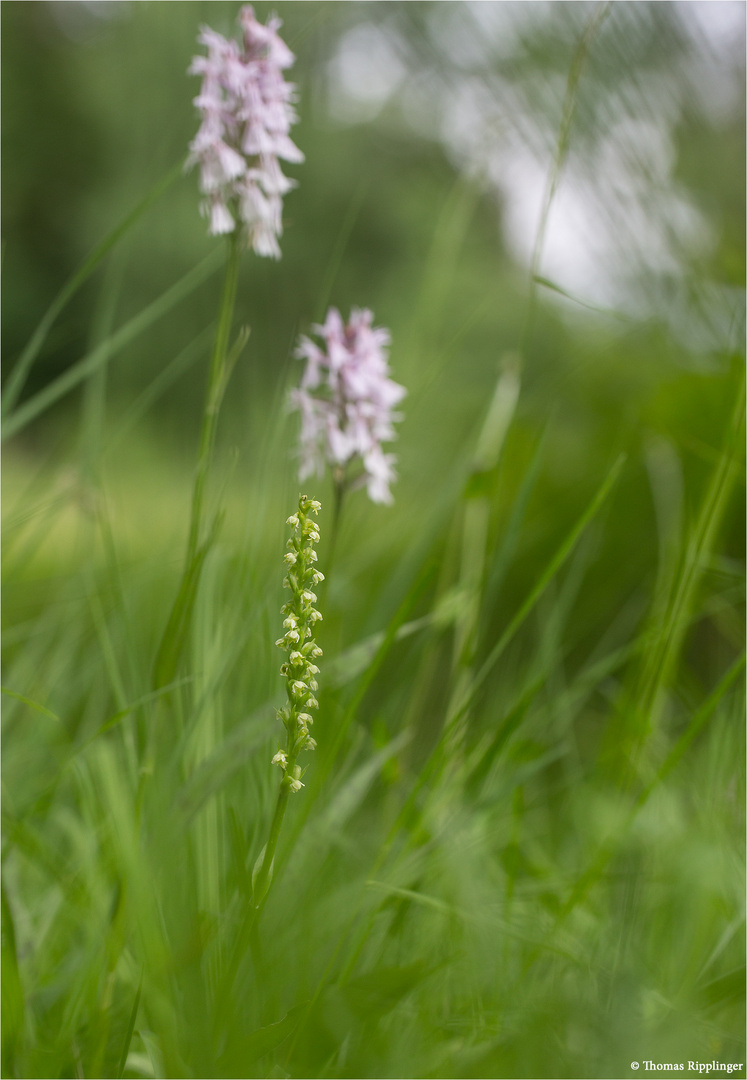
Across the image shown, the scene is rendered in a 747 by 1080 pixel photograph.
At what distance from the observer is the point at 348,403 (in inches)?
22.6

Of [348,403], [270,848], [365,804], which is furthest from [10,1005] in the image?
[365,804]

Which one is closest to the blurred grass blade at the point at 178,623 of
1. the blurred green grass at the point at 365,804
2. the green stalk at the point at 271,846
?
the blurred green grass at the point at 365,804

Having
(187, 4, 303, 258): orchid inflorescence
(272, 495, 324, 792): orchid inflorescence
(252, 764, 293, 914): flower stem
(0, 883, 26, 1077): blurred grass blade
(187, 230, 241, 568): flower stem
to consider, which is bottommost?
(0, 883, 26, 1077): blurred grass blade

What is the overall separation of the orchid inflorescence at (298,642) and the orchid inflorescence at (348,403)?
303 mm

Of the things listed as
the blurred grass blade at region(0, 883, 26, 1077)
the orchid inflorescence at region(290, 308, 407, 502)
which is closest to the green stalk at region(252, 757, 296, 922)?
the blurred grass blade at region(0, 883, 26, 1077)

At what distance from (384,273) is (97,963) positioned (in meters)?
4.61

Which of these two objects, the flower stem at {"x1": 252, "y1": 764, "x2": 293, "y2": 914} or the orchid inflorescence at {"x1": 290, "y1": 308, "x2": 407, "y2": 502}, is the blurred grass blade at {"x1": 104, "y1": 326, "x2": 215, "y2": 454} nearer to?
the orchid inflorescence at {"x1": 290, "y1": 308, "x2": 407, "y2": 502}

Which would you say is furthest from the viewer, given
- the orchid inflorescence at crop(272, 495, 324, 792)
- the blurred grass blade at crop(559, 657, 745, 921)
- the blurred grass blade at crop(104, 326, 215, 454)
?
the blurred grass blade at crop(104, 326, 215, 454)

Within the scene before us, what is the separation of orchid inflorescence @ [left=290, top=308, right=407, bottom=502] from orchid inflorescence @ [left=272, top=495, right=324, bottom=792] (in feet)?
0.99

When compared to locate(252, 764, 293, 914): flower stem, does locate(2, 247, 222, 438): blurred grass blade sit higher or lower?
higher

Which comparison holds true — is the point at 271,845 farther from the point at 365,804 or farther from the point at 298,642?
the point at 365,804

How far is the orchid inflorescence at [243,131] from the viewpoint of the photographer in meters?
0.47

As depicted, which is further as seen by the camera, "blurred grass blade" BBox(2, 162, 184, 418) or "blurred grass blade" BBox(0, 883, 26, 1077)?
"blurred grass blade" BBox(2, 162, 184, 418)

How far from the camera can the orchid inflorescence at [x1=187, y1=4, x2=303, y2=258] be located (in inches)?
18.5
